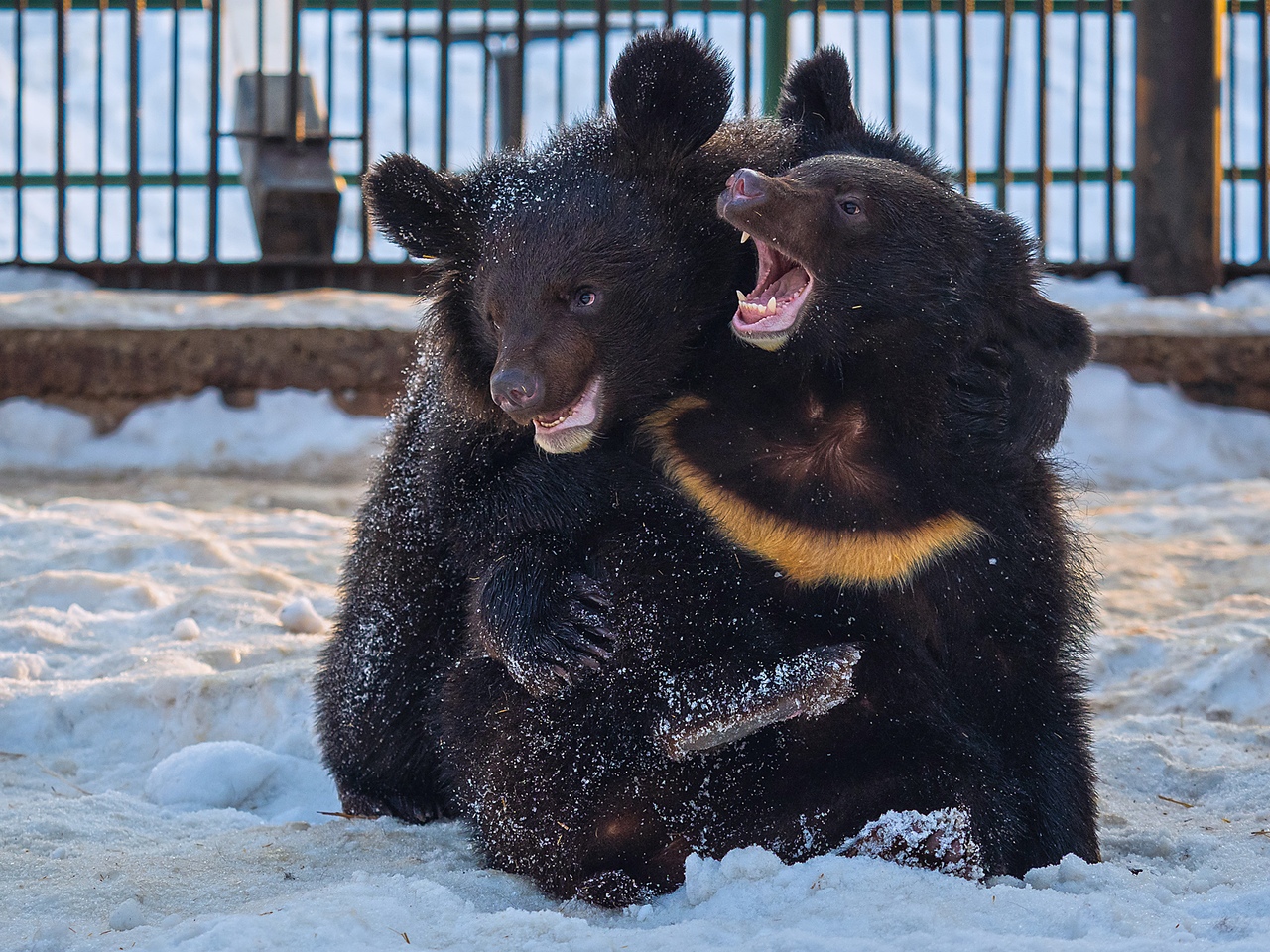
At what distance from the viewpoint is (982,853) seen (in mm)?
2600

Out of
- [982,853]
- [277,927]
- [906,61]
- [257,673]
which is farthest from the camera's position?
[906,61]

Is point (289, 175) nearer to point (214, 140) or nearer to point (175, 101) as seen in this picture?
point (214, 140)

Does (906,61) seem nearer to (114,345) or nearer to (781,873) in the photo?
(114,345)

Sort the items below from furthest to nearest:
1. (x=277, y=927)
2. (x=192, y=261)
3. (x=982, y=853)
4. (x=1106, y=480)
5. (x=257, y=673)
A: (x=192, y=261)
(x=1106, y=480)
(x=257, y=673)
(x=982, y=853)
(x=277, y=927)

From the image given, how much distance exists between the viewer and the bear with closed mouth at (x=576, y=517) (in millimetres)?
2570

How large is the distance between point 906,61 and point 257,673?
2348 centimetres

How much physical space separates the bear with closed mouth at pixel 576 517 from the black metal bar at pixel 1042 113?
6.63m

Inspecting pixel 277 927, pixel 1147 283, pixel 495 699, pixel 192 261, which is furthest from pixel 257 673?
pixel 1147 283

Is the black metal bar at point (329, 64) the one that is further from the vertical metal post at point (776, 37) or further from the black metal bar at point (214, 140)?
the vertical metal post at point (776, 37)

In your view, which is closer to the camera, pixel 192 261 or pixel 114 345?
pixel 114 345

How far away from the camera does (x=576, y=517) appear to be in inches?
105

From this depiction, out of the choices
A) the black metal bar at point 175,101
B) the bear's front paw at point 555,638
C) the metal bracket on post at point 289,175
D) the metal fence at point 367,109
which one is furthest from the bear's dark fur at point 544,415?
the black metal bar at point 175,101

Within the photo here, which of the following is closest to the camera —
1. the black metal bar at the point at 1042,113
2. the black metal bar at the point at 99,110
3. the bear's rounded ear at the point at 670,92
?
the bear's rounded ear at the point at 670,92

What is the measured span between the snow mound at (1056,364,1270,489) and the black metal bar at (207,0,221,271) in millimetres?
5203
